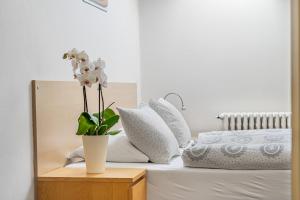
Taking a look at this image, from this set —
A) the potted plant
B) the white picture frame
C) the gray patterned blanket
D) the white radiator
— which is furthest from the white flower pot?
the white radiator

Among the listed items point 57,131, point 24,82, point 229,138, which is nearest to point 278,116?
point 229,138

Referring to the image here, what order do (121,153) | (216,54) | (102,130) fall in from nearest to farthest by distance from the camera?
(102,130) → (121,153) → (216,54)

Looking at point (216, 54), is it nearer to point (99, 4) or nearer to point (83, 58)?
point (99, 4)

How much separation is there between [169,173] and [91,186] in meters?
0.42

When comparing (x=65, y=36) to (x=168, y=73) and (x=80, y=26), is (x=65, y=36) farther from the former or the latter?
(x=168, y=73)

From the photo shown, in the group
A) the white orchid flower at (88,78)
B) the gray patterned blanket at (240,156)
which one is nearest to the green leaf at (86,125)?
the white orchid flower at (88,78)

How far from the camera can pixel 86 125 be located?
7.56 feet

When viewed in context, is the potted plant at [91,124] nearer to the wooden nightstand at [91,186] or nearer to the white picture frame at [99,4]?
the wooden nightstand at [91,186]

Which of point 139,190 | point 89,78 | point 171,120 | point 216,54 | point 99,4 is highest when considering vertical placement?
point 99,4

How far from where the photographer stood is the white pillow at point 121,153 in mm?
2621

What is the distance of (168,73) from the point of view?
14.9 ft

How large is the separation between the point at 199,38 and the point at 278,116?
3.42ft

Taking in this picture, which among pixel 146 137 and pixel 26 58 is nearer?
pixel 26 58

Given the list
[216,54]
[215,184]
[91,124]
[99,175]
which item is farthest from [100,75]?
[216,54]
